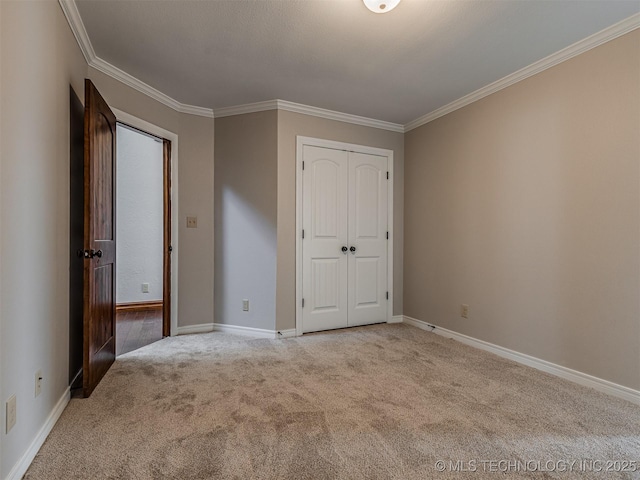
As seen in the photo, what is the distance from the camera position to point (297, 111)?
356 centimetres

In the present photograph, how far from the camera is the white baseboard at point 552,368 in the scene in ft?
7.07

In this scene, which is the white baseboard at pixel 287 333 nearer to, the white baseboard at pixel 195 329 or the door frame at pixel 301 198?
the door frame at pixel 301 198

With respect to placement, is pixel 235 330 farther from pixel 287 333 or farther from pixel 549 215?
pixel 549 215

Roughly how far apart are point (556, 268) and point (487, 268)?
0.62 meters

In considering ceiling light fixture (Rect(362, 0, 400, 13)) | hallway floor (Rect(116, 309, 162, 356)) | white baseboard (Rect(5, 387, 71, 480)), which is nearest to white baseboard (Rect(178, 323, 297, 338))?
hallway floor (Rect(116, 309, 162, 356))

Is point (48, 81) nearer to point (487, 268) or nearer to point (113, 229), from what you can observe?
point (113, 229)

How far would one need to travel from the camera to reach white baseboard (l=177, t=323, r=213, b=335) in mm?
3537

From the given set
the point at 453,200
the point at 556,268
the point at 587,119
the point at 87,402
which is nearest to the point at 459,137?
the point at 453,200

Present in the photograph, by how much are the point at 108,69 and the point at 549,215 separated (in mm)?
3659

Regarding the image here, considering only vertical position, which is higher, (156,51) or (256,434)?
(156,51)

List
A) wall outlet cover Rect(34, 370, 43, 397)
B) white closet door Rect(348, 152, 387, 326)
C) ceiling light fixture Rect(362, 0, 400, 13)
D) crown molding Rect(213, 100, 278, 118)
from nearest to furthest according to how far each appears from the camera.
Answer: wall outlet cover Rect(34, 370, 43, 397) → ceiling light fixture Rect(362, 0, 400, 13) → crown molding Rect(213, 100, 278, 118) → white closet door Rect(348, 152, 387, 326)

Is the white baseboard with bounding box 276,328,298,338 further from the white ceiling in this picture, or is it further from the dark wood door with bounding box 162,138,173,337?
the white ceiling

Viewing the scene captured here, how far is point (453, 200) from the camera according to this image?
3.49 meters

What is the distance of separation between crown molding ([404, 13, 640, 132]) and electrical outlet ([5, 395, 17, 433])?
3794 mm
